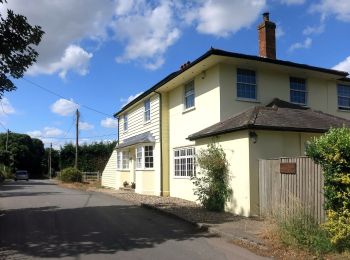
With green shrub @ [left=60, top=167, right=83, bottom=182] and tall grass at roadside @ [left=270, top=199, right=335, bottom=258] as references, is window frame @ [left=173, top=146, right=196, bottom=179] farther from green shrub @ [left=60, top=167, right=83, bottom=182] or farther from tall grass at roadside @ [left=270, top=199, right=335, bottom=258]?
green shrub @ [left=60, top=167, right=83, bottom=182]

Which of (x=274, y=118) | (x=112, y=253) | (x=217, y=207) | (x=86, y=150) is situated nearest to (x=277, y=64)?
(x=274, y=118)

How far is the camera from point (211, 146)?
675 inches

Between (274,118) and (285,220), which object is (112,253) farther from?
(274,118)

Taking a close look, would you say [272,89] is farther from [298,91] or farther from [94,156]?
[94,156]

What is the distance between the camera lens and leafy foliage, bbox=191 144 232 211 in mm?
16312

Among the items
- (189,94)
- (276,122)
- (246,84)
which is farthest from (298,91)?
(276,122)

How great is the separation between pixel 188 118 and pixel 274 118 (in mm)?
6410

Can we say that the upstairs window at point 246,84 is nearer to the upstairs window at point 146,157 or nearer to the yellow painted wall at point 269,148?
the yellow painted wall at point 269,148

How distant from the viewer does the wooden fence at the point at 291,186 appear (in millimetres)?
10773

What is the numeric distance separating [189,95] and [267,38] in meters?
4.81

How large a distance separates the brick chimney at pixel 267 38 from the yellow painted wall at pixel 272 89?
2.08 metres

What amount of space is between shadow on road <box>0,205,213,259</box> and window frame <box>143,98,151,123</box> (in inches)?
397

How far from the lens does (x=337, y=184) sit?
29.6ft

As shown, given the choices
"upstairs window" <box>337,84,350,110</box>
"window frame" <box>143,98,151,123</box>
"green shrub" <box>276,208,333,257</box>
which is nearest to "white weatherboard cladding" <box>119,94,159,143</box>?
"window frame" <box>143,98,151,123</box>
